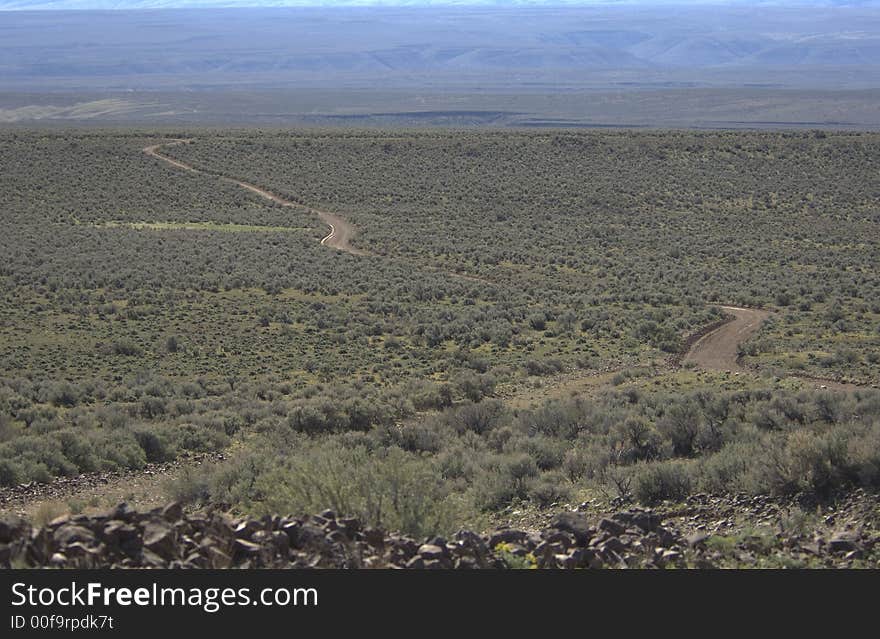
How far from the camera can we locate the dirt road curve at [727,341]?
27250 mm

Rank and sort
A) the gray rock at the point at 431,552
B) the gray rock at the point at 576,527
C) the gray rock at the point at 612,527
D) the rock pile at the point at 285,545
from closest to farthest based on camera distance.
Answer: the rock pile at the point at 285,545
the gray rock at the point at 431,552
the gray rock at the point at 576,527
the gray rock at the point at 612,527

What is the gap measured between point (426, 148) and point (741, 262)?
3445 cm

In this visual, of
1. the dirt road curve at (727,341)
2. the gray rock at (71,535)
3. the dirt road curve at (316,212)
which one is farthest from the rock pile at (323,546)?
the dirt road curve at (316,212)

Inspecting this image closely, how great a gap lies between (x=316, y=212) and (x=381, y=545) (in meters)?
51.7

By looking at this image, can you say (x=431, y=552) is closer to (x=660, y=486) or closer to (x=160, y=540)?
(x=160, y=540)

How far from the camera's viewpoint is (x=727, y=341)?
30.4 metres

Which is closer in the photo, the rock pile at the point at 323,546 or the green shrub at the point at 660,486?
→ the rock pile at the point at 323,546

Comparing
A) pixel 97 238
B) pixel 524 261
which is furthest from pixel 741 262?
pixel 97 238

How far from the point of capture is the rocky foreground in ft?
29.2

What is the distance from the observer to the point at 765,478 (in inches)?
500

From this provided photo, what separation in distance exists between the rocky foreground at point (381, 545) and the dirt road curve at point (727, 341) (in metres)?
15.9

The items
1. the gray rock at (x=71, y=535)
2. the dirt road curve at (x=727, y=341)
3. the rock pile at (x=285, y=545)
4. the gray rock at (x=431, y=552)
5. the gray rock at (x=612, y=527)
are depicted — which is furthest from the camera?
the dirt road curve at (x=727, y=341)

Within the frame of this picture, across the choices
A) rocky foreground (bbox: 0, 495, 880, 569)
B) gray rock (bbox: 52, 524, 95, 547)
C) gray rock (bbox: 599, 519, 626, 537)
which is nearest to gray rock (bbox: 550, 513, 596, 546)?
rocky foreground (bbox: 0, 495, 880, 569)

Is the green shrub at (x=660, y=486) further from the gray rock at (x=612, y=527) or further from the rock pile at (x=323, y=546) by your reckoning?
the gray rock at (x=612, y=527)
